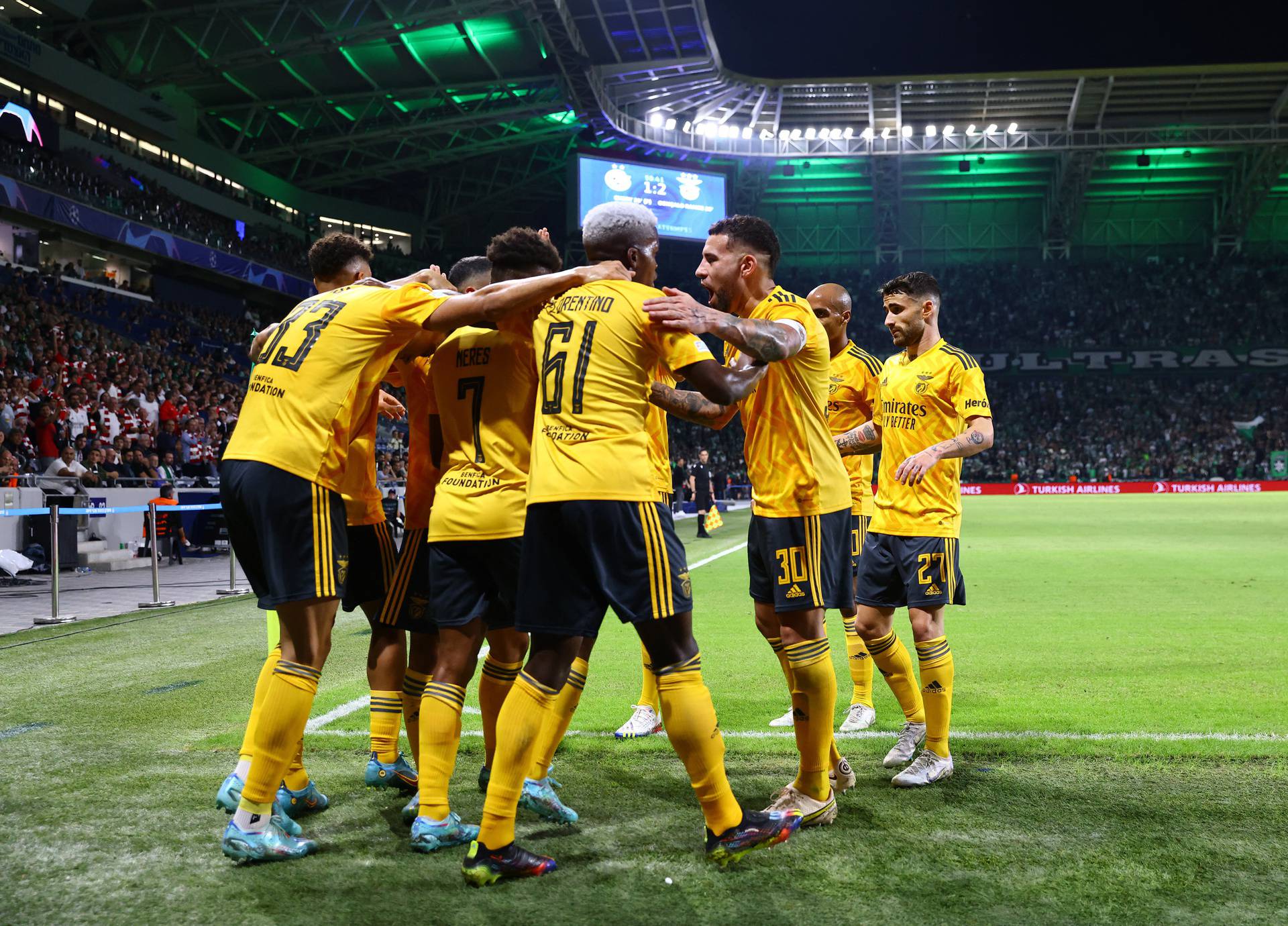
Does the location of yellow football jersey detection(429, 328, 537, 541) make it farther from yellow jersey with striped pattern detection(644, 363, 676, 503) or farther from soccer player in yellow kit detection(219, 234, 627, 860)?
yellow jersey with striped pattern detection(644, 363, 676, 503)

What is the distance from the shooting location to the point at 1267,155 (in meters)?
40.4

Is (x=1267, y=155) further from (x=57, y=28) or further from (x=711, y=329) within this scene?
(x=711, y=329)

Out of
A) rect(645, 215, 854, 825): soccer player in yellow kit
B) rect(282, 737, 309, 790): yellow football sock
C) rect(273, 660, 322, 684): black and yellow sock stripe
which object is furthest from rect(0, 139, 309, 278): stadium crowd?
rect(645, 215, 854, 825): soccer player in yellow kit

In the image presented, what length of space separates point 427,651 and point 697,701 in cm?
154

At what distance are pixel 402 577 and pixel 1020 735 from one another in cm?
325

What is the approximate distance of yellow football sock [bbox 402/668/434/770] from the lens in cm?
447

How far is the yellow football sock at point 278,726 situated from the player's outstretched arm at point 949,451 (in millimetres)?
2753

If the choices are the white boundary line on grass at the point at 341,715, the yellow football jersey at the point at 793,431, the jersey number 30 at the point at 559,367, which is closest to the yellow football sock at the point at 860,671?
the yellow football jersey at the point at 793,431

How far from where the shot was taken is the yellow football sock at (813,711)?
393 cm

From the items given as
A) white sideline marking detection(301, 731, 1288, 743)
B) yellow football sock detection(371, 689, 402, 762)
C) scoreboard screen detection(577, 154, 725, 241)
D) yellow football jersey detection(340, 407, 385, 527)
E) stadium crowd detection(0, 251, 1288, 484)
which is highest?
scoreboard screen detection(577, 154, 725, 241)

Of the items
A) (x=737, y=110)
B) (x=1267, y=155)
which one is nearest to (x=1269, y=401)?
(x=1267, y=155)

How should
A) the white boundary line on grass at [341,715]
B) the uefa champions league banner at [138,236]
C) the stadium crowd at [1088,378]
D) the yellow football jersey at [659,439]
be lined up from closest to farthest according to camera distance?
the yellow football jersey at [659,439], the white boundary line on grass at [341,715], the uefa champions league banner at [138,236], the stadium crowd at [1088,378]

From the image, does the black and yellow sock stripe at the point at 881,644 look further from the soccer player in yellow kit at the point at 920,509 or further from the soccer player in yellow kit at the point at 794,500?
the soccer player in yellow kit at the point at 794,500

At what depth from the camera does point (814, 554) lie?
13.4ft
